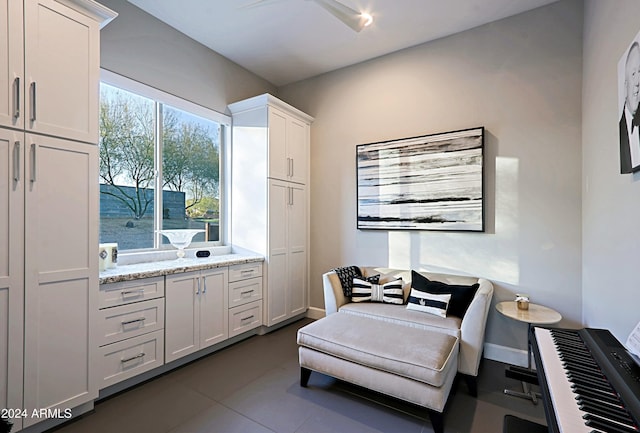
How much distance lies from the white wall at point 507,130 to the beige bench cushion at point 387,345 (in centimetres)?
106

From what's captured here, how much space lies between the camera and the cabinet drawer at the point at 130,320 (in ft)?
6.83

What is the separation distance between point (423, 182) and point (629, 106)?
1752mm

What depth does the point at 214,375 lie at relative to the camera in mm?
2490

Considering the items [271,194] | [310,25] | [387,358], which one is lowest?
[387,358]

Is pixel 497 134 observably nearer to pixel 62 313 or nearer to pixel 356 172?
pixel 356 172

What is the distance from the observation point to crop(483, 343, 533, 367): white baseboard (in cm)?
269

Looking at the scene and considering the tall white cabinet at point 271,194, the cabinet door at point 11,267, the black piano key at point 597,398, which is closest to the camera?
the black piano key at point 597,398

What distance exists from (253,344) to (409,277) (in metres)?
1.74

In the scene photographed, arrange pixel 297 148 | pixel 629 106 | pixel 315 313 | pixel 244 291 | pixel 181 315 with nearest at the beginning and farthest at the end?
pixel 629 106, pixel 181 315, pixel 244 291, pixel 297 148, pixel 315 313

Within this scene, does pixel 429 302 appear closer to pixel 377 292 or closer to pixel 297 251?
pixel 377 292

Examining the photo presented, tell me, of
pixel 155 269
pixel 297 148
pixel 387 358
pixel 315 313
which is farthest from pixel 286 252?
pixel 387 358

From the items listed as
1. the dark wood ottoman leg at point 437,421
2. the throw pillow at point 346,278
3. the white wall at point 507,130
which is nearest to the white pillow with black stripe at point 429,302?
the white wall at point 507,130

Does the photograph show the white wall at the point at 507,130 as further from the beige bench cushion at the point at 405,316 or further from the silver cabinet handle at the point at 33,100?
the silver cabinet handle at the point at 33,100

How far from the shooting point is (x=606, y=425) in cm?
82
